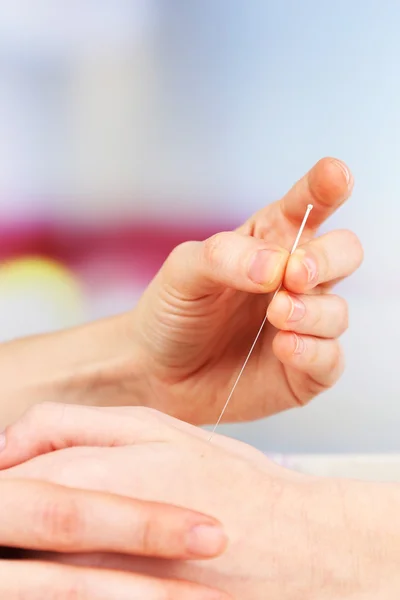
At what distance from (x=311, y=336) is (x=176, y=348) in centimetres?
22

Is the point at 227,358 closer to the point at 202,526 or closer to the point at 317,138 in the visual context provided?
the point at 202,526

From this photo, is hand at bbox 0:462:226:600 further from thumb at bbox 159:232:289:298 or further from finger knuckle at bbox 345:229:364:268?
finger knuckle at bbox 345:229:364:268

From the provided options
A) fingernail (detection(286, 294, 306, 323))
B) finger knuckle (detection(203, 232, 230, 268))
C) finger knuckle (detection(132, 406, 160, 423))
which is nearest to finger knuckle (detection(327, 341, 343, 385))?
fingernail (detection(286, 294, 306, 323))

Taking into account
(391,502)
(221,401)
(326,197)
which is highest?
(326,197)

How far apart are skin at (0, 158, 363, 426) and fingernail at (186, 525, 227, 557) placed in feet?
1.15

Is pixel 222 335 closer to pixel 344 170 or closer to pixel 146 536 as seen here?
pixel 344 170

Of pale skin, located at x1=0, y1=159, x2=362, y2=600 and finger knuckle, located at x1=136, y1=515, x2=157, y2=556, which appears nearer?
finger knuckle, located at x1=136, y1=515, x2=157, y2=556

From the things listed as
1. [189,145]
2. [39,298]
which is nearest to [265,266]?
[189,145]

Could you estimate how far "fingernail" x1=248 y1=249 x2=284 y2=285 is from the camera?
2.62 feet

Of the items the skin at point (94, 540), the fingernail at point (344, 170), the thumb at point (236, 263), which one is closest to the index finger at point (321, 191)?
the fingernail at point (344, 170)

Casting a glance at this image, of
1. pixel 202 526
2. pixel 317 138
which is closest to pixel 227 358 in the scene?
pixel 202 526

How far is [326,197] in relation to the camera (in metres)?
0.87

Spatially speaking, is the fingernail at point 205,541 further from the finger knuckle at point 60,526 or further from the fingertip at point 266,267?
the fingertip at point 266,267

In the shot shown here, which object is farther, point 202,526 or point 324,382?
point 324,382
